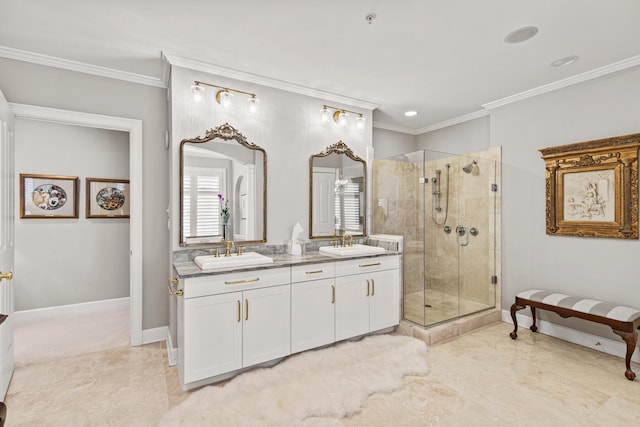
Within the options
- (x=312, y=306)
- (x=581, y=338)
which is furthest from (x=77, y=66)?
(x=581, y=338)

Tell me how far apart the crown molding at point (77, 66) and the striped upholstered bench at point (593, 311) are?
4210mm

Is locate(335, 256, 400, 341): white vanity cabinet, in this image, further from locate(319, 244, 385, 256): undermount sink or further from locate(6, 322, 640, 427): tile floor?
locate(6, 322, 640, 427): tile floor

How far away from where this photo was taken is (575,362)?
2684mm

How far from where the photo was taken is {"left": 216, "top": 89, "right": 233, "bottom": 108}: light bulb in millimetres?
2842

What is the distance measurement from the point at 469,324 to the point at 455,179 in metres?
1.61

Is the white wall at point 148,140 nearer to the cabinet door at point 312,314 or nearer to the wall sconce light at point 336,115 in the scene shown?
the cabinet door at point 312,314

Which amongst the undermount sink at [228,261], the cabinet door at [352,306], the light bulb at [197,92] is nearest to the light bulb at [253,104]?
the light bulb at [197,92]

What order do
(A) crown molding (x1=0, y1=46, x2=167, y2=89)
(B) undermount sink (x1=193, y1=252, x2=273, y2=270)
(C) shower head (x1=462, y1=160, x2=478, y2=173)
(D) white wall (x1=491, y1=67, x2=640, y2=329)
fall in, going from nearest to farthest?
1. (B) undermount sink (x1=193, y1=252, x2=273, y2=270)
2. (A) crown molding (x1=0, y1=46, x2=167, y2=89)
3. (D) white wall (x1=491, y1=67, x2=640, y2=329)
4. (C) shower head (x1=462, y1=160, x2=478, y2=173)

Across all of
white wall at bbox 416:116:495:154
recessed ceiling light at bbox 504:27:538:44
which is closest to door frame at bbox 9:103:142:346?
recessed ceiling light at bbox 504:27:538:44

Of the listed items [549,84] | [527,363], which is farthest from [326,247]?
[549,84]

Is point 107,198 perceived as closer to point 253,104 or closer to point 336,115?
point 253,104

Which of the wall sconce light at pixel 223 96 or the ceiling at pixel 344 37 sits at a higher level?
the ceiling at pixel 344 37

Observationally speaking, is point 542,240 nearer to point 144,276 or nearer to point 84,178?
point 144,276

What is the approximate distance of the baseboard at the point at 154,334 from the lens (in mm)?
3049
